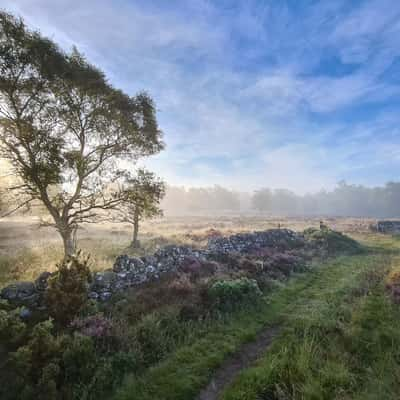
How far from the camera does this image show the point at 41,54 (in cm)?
941

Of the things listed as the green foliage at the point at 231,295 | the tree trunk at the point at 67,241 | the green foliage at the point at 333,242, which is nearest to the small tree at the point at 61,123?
the tree trunk at the point at 67,241

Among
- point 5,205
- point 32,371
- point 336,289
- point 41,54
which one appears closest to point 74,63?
point 41,54

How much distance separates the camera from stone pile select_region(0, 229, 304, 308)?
21.0 ft

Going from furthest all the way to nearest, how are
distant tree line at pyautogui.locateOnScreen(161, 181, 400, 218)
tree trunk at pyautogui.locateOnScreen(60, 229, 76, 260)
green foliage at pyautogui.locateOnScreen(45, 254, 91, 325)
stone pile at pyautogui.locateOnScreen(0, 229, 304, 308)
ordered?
distant tree line at pyautogui.locateOnScreen(161, 181, 400, 218) → tree trunk at pyautogui.locateOnScreen(60, 229, 76, 260) → stone pile at pyautogui.locateOnScreen(0, 229, 304, 308) → green foliage at pyautogui.locateOnScreen(45, 254, 91, 325)

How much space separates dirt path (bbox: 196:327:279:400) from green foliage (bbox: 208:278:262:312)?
1.36 metres

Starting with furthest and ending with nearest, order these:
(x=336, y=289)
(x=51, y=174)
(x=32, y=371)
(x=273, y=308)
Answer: (x=51, y=174), (x=336, y=289), (x=273, y=308), (x=32, y=371)

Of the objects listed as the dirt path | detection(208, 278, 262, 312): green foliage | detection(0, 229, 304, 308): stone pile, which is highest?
detection(0, 229, 304, 308): stone pile

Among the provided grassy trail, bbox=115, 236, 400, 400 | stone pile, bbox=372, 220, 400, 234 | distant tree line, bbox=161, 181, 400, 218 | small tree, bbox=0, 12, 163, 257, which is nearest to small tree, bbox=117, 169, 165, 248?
small tree, bbox=0, 12, 163, 257

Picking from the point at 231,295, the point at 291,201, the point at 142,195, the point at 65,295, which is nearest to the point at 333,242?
the point at 231,295

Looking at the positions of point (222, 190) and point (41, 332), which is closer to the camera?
point (41, 332)

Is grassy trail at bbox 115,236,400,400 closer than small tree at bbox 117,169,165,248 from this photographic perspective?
Yes

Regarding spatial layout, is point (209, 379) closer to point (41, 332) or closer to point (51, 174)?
point (41, 332)

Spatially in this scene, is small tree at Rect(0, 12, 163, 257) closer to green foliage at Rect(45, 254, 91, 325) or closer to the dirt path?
green foliage at Rect(45, 254, 91, 325)

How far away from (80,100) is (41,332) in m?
9.94
